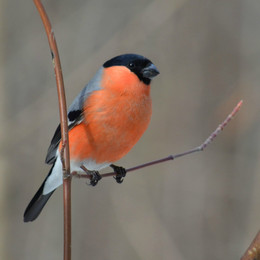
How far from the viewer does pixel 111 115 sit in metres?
1.74

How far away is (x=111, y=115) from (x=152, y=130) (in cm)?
237

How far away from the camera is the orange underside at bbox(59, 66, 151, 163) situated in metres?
1.73

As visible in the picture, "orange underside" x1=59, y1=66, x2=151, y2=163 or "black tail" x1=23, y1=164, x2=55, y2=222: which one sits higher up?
"orange underside" x1=59, y1=66, x2=151, y2=163

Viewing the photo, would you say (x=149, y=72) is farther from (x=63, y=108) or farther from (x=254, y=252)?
(x=254, y=252)

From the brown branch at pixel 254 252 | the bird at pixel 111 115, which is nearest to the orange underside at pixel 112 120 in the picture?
the bird at pixel 111 115

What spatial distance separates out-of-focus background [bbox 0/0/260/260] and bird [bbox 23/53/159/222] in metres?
1.73

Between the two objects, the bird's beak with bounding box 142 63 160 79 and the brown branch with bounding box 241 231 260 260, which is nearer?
the brown branch with bounding box 241 231 260 260

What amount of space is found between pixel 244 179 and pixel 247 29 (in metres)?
1.29

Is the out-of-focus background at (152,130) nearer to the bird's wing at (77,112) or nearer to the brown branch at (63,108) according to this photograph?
the bird's wing at (77,112)

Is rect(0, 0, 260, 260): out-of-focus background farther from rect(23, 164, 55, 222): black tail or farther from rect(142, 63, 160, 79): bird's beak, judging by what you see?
rect(142, 63, 160, 79): bird's beak

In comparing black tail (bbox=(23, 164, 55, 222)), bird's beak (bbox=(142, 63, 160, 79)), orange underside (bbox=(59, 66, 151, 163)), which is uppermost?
bird's beak (bbox=(142, 63, 160, 79))

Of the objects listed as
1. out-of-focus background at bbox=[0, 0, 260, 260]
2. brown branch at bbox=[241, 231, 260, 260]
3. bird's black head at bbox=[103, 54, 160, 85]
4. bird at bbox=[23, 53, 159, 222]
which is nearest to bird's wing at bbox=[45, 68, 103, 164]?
bird at bbox=[23, 53, 159, 222]

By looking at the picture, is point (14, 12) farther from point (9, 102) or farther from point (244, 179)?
point (244, 179)

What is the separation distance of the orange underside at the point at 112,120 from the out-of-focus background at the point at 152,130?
5.81 feet
